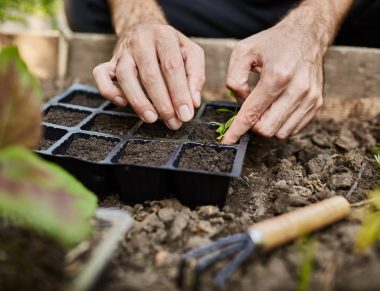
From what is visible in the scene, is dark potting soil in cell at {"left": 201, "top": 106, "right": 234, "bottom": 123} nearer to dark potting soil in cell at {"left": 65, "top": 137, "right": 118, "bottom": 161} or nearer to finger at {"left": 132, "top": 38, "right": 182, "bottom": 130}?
finger at {"left": 132, "top": 38, "right": 182, "bottom": 130}

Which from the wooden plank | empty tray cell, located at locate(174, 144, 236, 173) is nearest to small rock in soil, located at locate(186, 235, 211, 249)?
empty tray cell, located at locate(174, 144, 236, 173)

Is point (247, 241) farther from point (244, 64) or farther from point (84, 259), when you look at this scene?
point (244, 64)

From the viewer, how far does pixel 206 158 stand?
65.4 inches

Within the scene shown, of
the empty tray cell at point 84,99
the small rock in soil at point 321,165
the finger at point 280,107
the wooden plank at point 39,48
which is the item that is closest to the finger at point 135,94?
the finger at point 280,107

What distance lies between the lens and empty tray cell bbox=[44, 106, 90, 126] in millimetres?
1998

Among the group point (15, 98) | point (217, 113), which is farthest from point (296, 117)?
point (15, 98)

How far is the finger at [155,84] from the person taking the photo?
1721 mm

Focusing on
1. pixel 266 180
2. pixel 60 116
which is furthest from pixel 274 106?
pixel 60 116

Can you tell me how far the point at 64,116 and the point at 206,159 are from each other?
720 millimetres

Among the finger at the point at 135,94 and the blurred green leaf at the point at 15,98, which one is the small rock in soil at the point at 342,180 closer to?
the finger at the point at 135,94

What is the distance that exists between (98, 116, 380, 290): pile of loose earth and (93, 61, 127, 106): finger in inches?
15.1

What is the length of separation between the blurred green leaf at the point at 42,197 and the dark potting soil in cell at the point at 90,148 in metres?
0.52

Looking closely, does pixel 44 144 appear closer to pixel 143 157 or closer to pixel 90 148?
pixel 90 148

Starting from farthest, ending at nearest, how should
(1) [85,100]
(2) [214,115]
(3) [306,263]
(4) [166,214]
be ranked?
(1) [85,100]
(2) [214,115]
(4) [166,214]
(3) [306,263]
